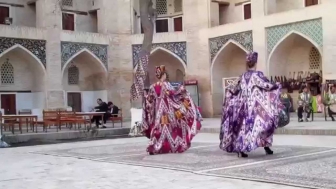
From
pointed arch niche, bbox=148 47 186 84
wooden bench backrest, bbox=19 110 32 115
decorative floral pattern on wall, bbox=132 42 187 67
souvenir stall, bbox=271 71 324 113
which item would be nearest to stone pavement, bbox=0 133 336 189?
souvenir stall, bbox=271 71 324 113

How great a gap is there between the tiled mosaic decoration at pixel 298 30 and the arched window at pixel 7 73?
36.4 ft

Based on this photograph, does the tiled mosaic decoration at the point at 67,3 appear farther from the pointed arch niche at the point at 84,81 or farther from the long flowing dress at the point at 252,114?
the long flowing dress at the point at 252,114

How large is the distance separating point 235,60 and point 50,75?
856 centimetres

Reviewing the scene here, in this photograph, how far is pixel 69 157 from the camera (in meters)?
7.77

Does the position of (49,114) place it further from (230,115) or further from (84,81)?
(230,115)

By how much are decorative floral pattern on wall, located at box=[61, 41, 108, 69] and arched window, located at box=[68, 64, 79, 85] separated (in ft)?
4.79

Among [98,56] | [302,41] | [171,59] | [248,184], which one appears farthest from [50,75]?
[248,184]

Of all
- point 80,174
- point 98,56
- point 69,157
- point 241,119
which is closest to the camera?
point 80,174

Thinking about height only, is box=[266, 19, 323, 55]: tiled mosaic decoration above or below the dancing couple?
above

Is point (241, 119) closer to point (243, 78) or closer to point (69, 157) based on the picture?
point (243, 78)

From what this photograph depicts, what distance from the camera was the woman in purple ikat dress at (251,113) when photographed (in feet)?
21.0

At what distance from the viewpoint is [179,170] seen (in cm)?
558

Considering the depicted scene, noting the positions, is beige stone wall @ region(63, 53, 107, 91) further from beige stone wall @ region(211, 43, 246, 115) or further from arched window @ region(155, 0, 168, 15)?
arched window @ region(155, 0, 168, 15)

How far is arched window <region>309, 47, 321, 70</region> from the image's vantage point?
19859mm
